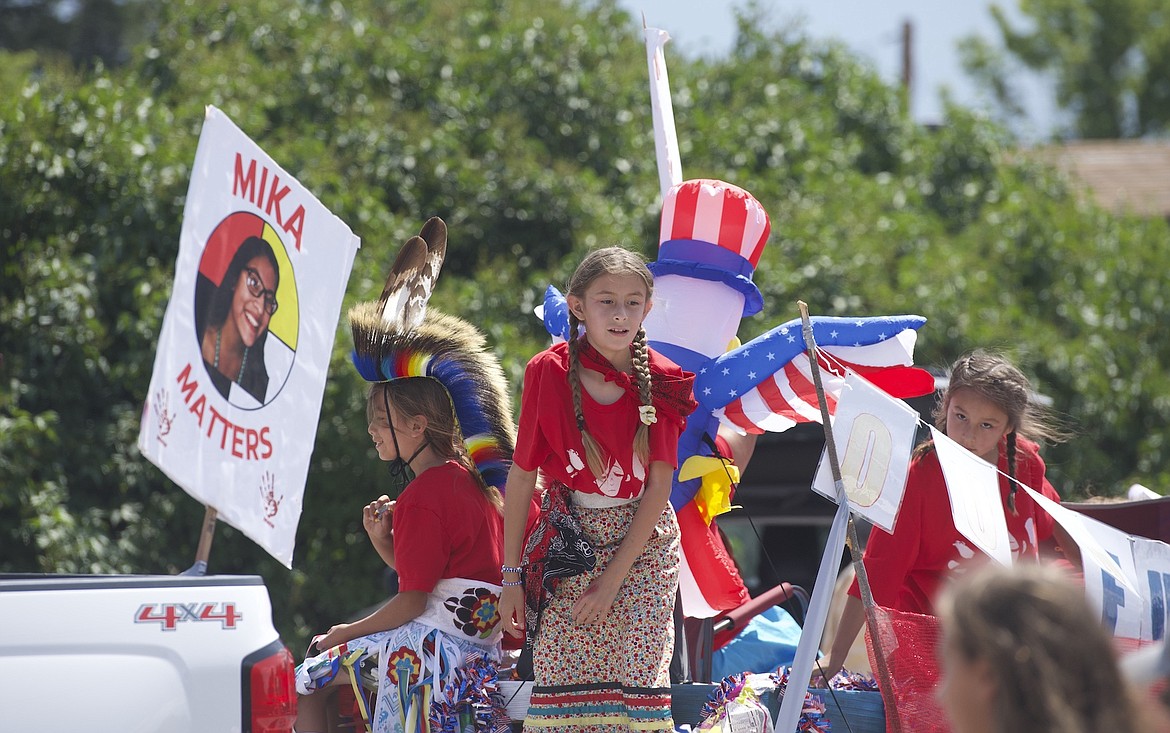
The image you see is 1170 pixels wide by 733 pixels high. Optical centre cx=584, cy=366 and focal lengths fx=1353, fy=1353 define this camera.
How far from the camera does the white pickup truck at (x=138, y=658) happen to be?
2.95 meters

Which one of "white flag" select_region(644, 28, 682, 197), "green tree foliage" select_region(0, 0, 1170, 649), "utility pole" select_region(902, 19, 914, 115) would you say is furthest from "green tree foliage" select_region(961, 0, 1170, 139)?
"white flag" select_region(644, 28, 682, 197)

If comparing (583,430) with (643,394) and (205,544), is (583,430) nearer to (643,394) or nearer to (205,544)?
(643,394)

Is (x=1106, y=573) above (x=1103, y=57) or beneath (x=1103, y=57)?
beneath

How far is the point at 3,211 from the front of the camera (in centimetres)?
800

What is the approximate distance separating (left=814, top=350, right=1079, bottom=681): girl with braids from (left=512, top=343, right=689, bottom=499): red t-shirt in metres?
0.87

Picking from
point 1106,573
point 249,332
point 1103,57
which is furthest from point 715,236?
point 1103,57

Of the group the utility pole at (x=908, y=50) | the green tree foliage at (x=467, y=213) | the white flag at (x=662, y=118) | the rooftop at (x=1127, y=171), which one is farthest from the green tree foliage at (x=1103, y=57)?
the white flag at (x=662, y=118)

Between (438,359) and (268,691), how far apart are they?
1555 mm

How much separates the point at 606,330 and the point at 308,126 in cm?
634

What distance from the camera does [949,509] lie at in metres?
4.21

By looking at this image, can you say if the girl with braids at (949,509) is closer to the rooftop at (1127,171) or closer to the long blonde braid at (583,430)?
the long blonde braid at (583,430)

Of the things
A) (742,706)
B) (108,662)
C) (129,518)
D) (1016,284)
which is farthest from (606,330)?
(1016,284)

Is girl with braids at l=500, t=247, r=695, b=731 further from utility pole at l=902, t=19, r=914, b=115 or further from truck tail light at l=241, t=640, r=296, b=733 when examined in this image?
utility pole at l=902, t=19, r=914, b=115

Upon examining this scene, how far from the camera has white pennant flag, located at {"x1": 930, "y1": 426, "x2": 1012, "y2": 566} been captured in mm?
3660
